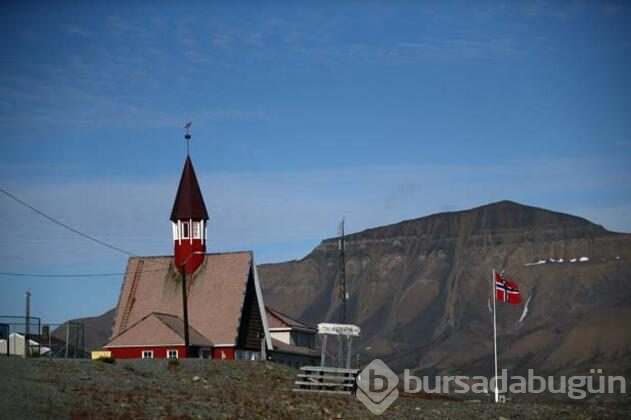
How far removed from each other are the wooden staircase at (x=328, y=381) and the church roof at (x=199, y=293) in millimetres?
15670

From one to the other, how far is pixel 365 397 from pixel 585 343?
132m

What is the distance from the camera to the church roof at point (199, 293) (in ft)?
220

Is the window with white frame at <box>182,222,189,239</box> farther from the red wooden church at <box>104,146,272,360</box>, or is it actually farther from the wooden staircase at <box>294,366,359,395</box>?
the wooden staircase at <box>294,366,359,395</box>

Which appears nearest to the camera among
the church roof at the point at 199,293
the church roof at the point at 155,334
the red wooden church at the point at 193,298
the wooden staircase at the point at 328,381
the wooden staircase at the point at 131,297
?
the wooden staircase at the point at 328,381

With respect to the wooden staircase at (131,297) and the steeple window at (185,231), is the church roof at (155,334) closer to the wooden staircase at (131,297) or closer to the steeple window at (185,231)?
the wooden staircase at (131,297)

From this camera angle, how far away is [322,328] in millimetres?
50344

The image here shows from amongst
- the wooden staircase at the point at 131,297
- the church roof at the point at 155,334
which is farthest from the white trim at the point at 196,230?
the church roof at the point at 155,334

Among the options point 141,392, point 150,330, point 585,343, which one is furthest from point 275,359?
point 585,343

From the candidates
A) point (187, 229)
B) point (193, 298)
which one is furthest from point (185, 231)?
point (193, 298)

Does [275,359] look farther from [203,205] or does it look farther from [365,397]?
[365,397]

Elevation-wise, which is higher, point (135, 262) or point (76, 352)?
point (135, 262)

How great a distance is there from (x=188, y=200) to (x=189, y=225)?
4.85 ft

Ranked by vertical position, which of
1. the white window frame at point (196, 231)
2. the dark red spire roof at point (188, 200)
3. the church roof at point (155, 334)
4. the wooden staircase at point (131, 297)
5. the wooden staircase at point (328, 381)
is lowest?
the wooden staircase at point (328, 381)

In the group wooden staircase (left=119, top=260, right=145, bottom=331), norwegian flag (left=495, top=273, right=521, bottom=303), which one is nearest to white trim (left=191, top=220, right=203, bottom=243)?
wooden staircase (left=119, top=260, right=145, bottom=331)
